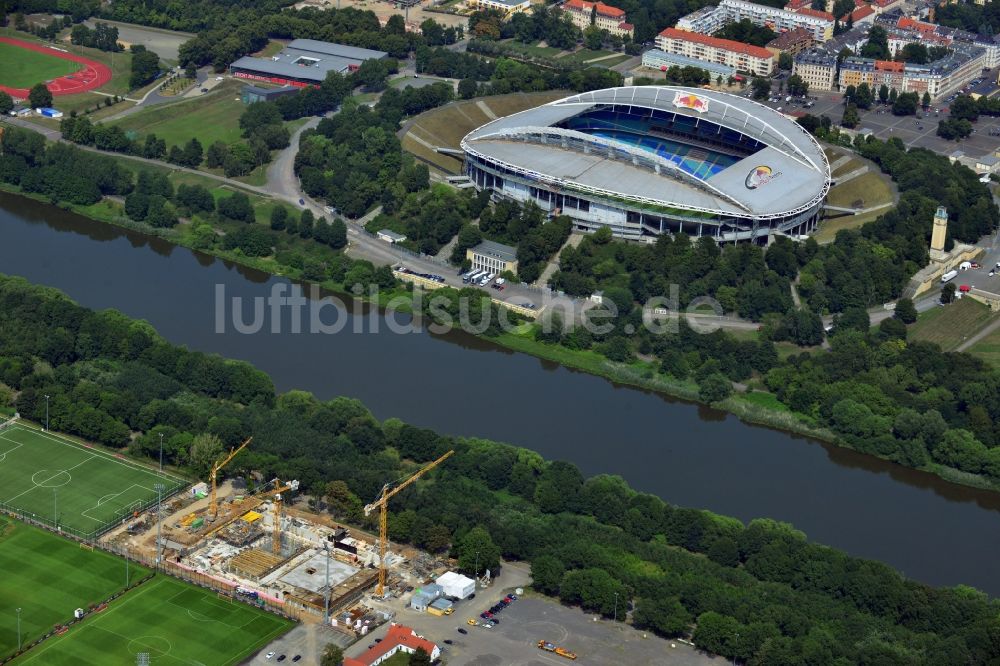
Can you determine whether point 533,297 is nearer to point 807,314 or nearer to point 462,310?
point 462,310

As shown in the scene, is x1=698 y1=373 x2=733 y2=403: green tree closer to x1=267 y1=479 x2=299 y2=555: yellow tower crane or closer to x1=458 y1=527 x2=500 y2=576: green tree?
x1=458 y1=527 x2=500 y2=576: green tree

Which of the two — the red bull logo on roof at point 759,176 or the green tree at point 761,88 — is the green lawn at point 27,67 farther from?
Answer: the red bull logo on roof at point 759,176

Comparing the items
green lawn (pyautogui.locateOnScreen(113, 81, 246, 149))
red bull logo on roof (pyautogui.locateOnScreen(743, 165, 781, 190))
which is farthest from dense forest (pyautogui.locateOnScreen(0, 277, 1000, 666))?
red bull logo on roof (pyautogui.locateOnScreen(743, 165, 781, 190))

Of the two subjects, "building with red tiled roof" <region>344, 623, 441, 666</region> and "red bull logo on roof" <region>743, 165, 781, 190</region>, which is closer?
"building with red tiled roof" <region>344, 623, 441, 666</region>

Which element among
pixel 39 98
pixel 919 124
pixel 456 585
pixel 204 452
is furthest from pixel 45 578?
pixel 919 124

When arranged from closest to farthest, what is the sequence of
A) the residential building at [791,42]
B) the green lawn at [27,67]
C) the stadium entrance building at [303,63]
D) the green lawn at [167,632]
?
the green lawn at [167,632] → the stadium entrance building at [303,63] → the green lawn at [27,67] → the residential building at [791,42]

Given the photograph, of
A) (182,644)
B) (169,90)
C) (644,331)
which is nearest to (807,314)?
(644,331)

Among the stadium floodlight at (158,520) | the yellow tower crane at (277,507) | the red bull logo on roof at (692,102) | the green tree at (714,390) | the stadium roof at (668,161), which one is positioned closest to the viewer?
the stadium floodlight at (158,520)

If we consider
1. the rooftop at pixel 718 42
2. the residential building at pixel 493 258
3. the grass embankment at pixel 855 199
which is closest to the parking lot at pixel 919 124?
the rooftop at pixel 718 42
